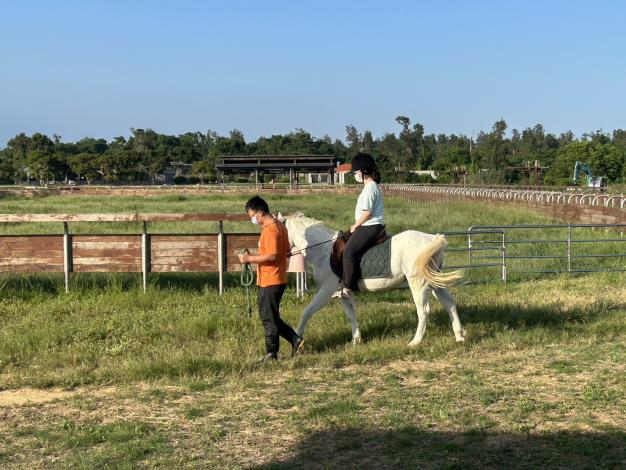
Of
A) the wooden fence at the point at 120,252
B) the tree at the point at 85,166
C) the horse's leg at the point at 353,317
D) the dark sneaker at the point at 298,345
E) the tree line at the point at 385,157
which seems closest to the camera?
the dark sneaker at the point at 298,345

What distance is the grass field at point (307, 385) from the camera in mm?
4312

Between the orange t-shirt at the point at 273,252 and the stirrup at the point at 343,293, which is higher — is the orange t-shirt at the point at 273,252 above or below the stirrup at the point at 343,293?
above

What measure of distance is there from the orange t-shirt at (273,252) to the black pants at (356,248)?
0.71 meters

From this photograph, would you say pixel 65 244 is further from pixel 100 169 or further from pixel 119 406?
pixel 100 169

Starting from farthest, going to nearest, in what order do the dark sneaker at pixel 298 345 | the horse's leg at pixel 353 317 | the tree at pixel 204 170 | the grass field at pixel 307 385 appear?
the tree at pixel 204 170 → the horse's leg at pixel 353 317 → the dark sneaker at pixel 298 345 → the grass field at pixel 307 385

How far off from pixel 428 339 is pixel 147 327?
3418mm

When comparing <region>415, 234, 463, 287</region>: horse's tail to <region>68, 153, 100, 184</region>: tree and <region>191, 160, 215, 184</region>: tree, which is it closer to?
<region>68, 153, 100, 184</region>: tree

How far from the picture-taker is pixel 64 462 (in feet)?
13.7

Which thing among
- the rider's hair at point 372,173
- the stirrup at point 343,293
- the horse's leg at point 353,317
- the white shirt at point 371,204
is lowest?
the horse's leg at point 353,317

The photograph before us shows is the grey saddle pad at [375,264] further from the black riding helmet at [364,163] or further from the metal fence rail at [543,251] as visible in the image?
the metal fence rail at [543,251]

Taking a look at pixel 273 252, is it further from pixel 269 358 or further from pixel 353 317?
pixel 353 317

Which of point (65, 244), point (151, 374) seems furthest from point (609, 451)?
point (65, 244)

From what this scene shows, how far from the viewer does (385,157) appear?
108625mm

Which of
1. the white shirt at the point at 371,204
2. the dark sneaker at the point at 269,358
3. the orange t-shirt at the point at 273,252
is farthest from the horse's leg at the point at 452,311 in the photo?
the dark sneaker at the point at 269,358
